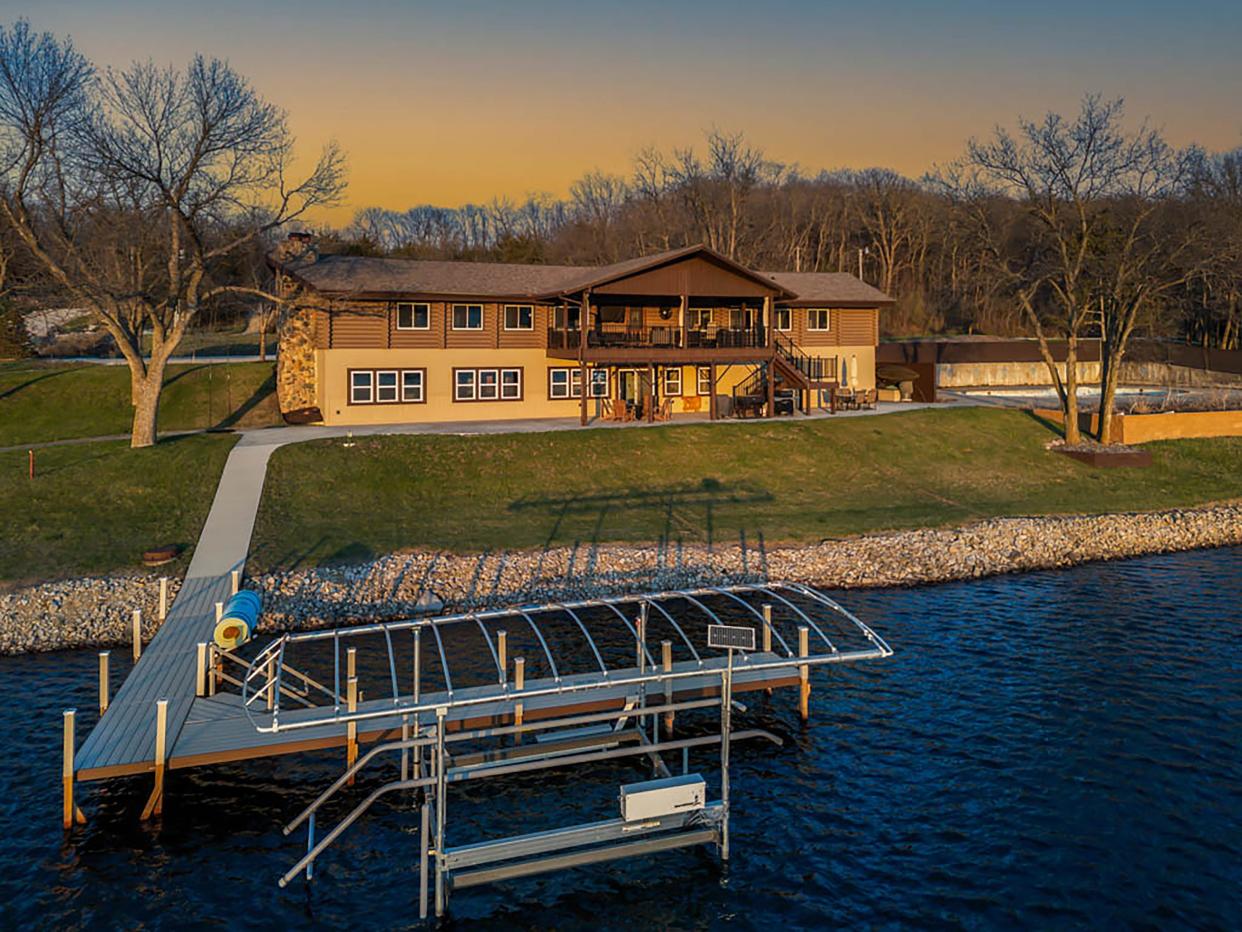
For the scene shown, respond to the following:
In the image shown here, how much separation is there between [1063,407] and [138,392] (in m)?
42.0

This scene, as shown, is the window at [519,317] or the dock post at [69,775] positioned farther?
the window at [519,317]

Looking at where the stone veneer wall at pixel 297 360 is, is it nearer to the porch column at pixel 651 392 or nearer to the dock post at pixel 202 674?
the porch column at pixel 651 392

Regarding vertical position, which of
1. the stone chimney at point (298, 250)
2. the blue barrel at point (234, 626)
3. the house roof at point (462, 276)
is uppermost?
the stone chimney at point (298, 250)

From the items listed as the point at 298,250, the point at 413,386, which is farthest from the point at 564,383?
the point at 298,250

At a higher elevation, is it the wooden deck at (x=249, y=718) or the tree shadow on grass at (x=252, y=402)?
the tree shadow on grass at (x=252, y=402)

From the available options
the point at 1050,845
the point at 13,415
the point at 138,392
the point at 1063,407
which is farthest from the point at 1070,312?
the point at 13,415

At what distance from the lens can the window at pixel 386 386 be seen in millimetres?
40531

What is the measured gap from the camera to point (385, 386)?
41156mm

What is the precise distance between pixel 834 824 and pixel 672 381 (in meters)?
35.3

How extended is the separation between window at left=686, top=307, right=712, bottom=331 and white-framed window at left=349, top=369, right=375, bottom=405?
16.9 meters

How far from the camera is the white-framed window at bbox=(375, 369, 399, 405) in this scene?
4100 centimetres

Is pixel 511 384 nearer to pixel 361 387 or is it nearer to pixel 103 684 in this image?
pixel 361 387

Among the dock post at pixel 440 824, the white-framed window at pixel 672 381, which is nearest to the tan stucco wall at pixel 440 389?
the white-framed window at pixel 672 381

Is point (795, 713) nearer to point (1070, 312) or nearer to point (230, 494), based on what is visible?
point (230, 494)
